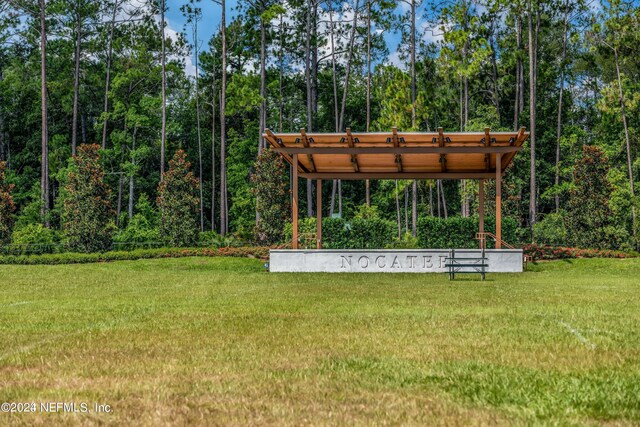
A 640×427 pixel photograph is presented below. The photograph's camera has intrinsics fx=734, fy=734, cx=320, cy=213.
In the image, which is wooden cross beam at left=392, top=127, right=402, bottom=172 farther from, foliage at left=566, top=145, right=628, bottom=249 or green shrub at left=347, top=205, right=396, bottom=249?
foliage at left=566, top=145, right=628, bottom=249

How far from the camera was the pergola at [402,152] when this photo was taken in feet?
80.9

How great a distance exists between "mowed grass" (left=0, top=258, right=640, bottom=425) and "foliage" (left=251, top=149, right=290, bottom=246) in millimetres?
25264

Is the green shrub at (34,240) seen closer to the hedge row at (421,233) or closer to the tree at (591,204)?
the hedge row at (421,233)

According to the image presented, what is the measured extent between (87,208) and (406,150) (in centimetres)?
1941

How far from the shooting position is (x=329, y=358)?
23.1ft

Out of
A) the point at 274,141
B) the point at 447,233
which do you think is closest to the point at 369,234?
the point at 447,233

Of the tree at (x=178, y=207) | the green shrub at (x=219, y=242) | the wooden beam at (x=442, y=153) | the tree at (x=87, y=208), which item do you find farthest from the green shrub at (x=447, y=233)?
the tree at (x=87, y=208)

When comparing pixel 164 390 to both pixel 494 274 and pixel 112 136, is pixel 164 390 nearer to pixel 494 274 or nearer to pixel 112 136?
pixel 494 274

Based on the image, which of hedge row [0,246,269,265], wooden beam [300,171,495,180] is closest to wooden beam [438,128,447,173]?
wooden beam [300,171,495,180]

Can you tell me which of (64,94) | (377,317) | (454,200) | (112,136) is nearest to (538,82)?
(454,200)

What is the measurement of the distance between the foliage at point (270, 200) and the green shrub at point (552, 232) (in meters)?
13.7

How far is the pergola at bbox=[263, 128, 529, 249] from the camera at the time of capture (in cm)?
2467

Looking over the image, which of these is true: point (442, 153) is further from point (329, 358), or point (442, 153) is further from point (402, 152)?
point (329, 358)

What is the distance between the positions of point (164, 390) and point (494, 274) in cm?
1870
